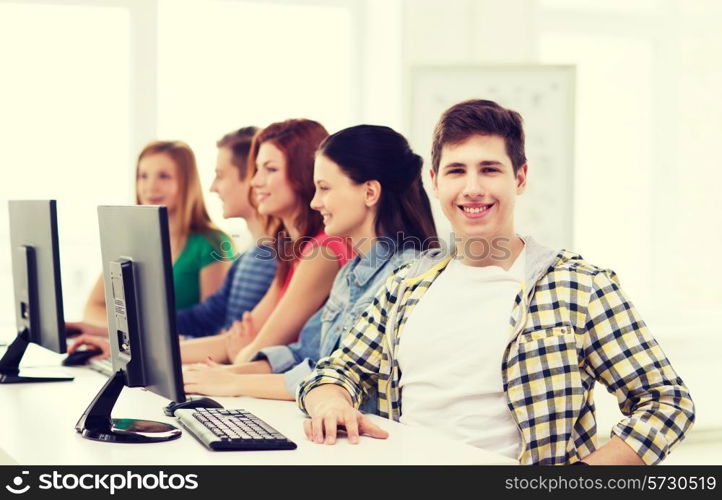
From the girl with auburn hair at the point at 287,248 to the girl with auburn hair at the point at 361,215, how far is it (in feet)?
0.68

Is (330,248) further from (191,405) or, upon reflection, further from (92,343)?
(92,343)

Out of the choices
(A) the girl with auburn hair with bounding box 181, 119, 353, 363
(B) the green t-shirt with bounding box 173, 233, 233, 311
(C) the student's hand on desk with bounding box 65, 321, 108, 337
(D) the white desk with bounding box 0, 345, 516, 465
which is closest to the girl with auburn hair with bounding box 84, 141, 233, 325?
(B) the green t-shirt with bounding box 173, 233, 233, 311

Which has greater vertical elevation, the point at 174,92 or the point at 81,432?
the point at 174,92

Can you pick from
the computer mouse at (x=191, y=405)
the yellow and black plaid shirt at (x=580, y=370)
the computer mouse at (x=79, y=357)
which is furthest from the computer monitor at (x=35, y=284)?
the yellow and black plaid shirt at (x=580, y=370)

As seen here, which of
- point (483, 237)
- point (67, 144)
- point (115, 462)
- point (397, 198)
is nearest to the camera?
point (115, 462)

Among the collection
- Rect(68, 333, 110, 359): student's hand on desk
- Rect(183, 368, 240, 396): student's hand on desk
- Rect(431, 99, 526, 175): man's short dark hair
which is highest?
Rect(431, 99, 526, 175): man's short dark hair

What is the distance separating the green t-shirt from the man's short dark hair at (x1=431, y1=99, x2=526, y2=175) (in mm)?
1814

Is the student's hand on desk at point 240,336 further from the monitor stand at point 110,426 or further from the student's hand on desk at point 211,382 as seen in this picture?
the monitor stand at point 110,426

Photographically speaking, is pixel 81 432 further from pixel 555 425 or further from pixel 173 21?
pixel 173 21

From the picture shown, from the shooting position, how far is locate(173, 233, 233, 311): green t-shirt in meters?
3.75

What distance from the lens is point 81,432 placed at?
195cm

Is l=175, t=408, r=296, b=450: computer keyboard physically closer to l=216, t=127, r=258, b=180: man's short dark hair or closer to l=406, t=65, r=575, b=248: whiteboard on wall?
l=216, t=127, r=258, b=180: man's short dark hair

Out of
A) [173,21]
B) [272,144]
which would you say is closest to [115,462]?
[272,144]

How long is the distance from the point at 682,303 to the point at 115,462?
4318mm
